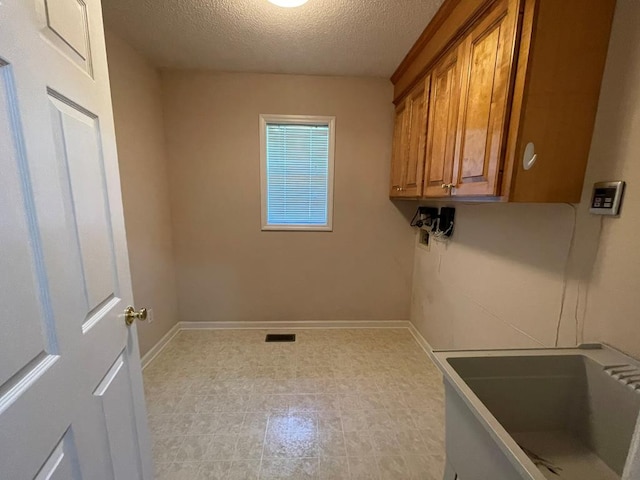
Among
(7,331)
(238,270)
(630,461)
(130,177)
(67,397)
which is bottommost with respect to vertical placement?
(238,270)

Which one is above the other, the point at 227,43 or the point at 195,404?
the point at 227,43

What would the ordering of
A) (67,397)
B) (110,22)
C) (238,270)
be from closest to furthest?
(67,397) → (110,22) → (238,270)

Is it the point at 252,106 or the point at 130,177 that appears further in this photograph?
the point at 252,106

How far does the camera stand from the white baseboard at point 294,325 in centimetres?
283

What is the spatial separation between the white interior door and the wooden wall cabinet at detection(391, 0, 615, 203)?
4.81 ft

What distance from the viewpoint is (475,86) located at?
1271mm

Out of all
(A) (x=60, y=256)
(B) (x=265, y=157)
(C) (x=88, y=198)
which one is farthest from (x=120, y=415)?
(B) (x=265, y=157)

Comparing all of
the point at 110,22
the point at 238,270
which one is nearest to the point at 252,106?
the point at 110,22

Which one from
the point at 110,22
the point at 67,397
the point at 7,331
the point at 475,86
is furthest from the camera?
the point at 110,22

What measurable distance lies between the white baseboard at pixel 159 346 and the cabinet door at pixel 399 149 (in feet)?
8.49

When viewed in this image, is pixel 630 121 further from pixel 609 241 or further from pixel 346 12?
pixel 346 12

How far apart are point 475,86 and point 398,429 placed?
1971 millimetres

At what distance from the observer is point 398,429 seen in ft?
5.33

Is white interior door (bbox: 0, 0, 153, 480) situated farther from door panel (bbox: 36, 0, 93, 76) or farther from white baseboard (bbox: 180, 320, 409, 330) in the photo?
white baseboard (bbox: 180, 320, 409, 330)
